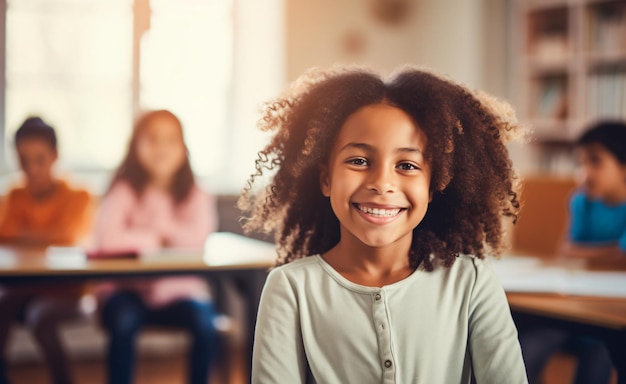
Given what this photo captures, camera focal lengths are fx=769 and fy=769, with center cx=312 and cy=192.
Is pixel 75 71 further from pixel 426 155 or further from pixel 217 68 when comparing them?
pixel 426 155

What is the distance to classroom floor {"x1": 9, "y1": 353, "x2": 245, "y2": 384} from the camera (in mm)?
3488

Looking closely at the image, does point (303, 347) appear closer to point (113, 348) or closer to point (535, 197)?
point (113, 348)

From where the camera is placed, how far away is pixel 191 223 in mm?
2902

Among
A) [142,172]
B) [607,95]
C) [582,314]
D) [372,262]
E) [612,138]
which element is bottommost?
[582,314]

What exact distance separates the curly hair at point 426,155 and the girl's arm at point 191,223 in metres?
1.70

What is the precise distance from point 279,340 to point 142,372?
285 cm

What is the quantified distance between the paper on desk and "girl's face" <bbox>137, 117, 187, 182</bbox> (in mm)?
1238

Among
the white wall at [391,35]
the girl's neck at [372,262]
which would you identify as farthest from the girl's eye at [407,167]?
the white wall at [391,35]

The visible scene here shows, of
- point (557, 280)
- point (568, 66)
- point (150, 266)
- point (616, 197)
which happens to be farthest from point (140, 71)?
point (557, 280)

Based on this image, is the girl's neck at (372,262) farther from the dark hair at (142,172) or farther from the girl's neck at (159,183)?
the girl's neck at (159,183)

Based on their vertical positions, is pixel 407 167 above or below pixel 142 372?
above

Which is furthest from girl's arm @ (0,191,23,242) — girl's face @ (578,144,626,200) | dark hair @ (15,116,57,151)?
girl's face @ (578,144,626,200)

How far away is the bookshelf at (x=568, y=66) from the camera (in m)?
4.09

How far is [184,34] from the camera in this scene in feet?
14.3
